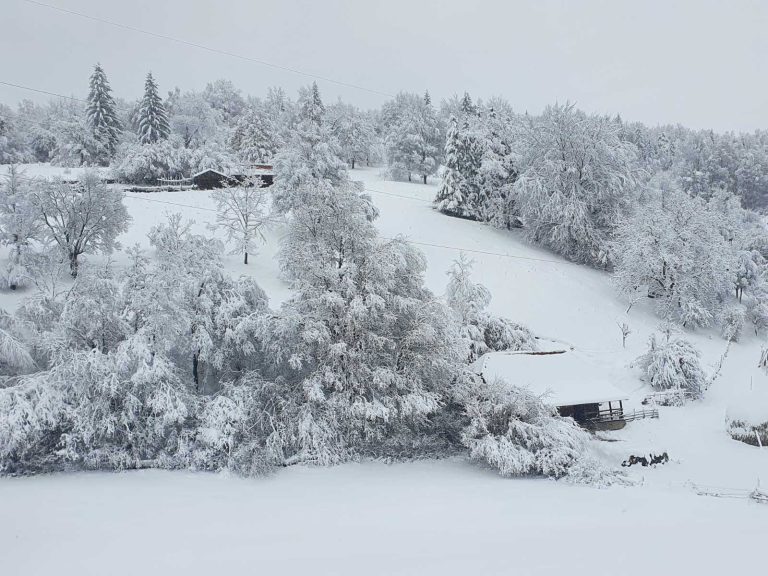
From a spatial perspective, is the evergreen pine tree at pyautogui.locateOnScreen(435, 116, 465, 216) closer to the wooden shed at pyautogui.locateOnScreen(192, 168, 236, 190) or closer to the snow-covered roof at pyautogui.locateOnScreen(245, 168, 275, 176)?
the snow-covered roof at pyautogui.locateOnScreen(245, 168, 275, 176)

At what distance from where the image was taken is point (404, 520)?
42.4 ft

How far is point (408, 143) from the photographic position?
61.8 metres

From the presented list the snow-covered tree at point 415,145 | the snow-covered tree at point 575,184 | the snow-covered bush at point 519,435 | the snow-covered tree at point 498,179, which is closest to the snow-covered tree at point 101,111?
the snow-covered tree at point 415,145

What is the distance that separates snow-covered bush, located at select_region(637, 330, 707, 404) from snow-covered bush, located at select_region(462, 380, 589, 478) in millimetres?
10638

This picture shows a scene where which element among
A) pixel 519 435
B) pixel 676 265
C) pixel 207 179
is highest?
pixel 207 179

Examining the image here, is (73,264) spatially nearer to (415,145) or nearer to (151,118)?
(151,118)

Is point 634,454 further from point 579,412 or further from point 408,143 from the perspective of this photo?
point 408,143

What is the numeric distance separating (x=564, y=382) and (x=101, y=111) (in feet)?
174

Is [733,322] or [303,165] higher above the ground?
[303,165]

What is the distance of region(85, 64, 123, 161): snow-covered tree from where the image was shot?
5088cm

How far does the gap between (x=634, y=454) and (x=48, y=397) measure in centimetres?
2011

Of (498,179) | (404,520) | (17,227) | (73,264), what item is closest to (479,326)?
(404,520)

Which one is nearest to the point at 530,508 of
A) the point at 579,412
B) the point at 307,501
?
the point at 307,501

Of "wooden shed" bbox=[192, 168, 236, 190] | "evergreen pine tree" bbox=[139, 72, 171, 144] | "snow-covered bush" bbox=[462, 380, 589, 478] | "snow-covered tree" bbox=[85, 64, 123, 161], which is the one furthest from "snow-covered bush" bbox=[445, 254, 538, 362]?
"snow-covered tree" bbox=[85, 64, 123, 161]
